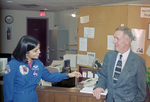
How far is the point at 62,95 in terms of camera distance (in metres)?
2.40

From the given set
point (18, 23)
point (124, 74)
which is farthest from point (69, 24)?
point (124, 74)

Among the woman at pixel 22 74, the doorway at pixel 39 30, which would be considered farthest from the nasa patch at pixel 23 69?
the doorway at pixel 39 30

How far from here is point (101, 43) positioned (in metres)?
3.99

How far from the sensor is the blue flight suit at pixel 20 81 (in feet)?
6.07

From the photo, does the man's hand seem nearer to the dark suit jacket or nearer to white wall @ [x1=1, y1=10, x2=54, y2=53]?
the dark suit jacket

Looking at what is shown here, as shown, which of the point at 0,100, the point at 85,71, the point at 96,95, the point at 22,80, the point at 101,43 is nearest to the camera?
the point at 22,80

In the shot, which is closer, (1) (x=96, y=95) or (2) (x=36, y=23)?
(1) (x=96, y=95)

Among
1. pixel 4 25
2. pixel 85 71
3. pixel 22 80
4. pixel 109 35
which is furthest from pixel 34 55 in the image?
pixel 4 25

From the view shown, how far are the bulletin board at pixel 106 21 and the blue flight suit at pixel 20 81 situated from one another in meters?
2.14

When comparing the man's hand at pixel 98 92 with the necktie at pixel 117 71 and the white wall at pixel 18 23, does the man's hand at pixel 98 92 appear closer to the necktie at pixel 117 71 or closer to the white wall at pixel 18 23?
the necktie at pixel 117 71

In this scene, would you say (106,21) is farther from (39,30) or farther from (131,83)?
(39,30)

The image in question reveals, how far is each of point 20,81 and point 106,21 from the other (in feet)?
8.08

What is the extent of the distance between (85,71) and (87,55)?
0.79 meters

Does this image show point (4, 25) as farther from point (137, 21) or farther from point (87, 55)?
point (137, 21)
